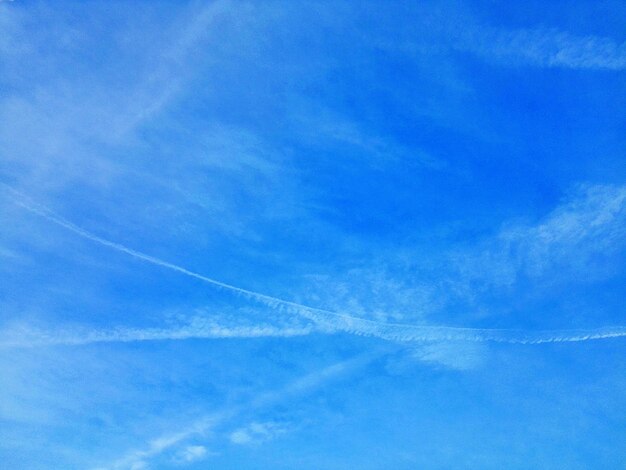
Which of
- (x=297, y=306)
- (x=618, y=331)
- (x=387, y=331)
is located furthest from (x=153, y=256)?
(x=618, y=331)

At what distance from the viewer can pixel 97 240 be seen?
5691mm

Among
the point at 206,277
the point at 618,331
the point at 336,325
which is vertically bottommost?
the point at 618,331

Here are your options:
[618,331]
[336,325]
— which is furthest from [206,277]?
[618,331]

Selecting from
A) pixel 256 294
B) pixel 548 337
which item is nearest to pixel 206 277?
pixel 256 294

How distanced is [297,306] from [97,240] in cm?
246

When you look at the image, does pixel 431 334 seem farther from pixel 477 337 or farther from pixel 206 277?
pixel 206 277

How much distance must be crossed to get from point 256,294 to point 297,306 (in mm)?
517

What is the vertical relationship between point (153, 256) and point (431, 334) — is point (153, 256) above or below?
above

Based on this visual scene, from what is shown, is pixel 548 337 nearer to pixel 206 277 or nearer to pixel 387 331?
pixel 387 331

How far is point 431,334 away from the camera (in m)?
6.02

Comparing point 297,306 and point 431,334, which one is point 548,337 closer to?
point 431,334

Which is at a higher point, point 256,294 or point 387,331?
point 256,294

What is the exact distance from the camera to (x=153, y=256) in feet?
18.9

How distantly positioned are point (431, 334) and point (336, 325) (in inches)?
46.3
